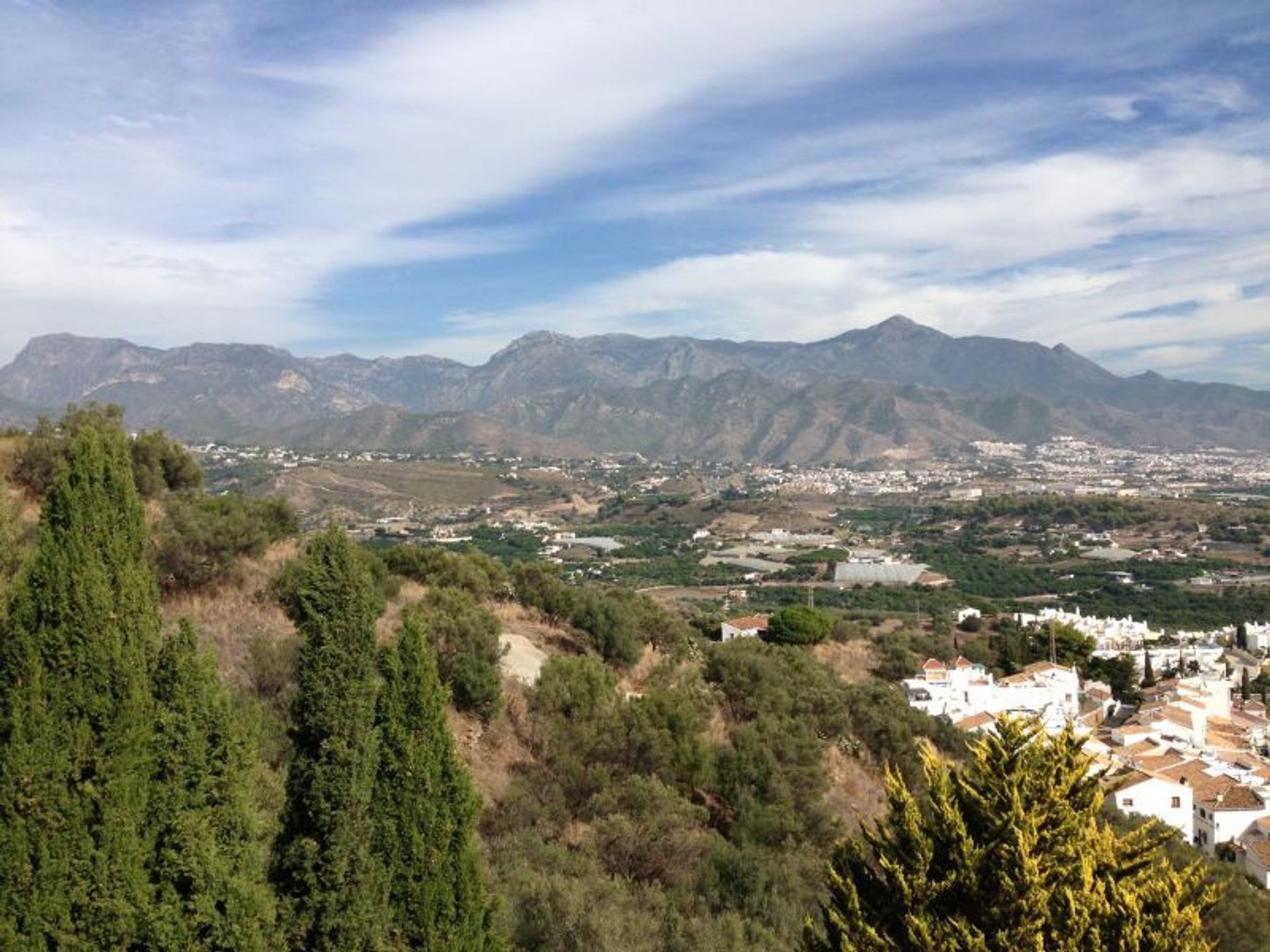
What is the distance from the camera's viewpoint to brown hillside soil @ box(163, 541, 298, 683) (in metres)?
11.2

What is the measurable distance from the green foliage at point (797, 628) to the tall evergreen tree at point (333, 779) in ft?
80.1

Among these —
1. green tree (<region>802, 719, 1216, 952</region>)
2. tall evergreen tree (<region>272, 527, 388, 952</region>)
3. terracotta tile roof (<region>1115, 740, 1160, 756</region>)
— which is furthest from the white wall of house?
tall evergreen tree (<region>272, 527, 388, 952</region>)

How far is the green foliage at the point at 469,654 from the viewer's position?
1176 centimetres

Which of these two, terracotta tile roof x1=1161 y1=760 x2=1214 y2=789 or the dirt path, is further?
terracotta tile roof x1=1161 y1=760 x2=1214 y2=789

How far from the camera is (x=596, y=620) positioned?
18.3m

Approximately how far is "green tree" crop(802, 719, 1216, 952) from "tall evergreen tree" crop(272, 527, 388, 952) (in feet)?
9.61

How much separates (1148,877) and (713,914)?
4.64 metres

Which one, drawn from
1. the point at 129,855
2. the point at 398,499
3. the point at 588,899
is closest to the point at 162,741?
the point at 129,855

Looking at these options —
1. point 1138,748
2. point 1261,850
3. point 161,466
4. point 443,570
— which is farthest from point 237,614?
point 1138,748

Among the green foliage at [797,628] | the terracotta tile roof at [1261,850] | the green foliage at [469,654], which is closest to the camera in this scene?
the green foliage at [469,654]

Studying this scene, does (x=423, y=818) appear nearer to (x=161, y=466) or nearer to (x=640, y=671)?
(x=161, y=466)

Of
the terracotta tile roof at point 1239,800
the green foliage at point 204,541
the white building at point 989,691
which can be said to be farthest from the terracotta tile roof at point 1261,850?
the green foliage at point 204,541

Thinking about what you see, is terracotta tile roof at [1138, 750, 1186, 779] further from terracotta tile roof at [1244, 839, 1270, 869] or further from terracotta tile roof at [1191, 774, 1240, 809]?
terracotta tile roof at [1244, 839, 1270, 869]

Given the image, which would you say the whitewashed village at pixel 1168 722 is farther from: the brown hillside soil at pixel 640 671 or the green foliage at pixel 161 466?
the green foliage at pixel 161 466
